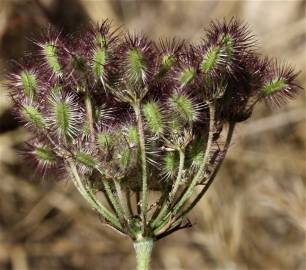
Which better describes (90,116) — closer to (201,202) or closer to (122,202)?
(122,202)

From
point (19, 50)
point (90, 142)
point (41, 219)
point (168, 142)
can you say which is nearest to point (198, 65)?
point (168, 142)

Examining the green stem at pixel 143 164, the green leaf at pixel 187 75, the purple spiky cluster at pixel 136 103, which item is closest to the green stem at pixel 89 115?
the purple spiky cluster at pixel 136 103

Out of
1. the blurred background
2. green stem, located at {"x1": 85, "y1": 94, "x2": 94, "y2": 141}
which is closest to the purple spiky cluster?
green stem, located at {"x1": 85, "y1": 94, "x2": 94, "y2": 141}

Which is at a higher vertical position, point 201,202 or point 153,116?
point 201,202

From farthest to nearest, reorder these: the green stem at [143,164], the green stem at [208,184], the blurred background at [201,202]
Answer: the blurred background at [201,202], the green stem at [208,184], the green stem at [143,164]

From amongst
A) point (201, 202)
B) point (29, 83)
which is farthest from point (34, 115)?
point (201, 202)

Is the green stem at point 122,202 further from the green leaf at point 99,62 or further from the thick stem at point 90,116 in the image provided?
the green leaf at point 99,62

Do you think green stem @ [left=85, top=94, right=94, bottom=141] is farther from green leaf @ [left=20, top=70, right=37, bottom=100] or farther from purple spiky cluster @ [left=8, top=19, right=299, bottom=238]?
green leaf @ [left=20, top=70, right=37, bottom=100]
